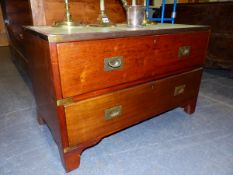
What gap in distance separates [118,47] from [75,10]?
57cm

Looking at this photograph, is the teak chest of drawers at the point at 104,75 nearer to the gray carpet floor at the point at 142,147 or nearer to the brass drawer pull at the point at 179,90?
the brass drawer pull at the point at 179,90

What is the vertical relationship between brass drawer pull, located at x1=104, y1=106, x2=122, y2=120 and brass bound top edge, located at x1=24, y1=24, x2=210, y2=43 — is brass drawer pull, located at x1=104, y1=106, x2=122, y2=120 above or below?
below

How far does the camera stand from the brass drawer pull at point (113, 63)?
782 mm

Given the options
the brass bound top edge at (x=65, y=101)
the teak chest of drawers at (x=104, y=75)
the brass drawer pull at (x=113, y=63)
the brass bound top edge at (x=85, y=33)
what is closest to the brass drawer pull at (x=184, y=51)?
the teak chest of drawers at (x=104, y=75)

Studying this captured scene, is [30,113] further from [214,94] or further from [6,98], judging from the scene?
[214,94]

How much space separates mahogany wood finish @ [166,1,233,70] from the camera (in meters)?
1.89

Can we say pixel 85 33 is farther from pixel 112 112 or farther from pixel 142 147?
pixel 142 147

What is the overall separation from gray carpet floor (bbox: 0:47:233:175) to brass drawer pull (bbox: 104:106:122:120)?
229 mm

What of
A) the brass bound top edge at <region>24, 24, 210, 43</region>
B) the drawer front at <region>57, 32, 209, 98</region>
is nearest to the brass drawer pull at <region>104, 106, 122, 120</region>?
the drawer front at <region>57, 32, 209, 98</region>

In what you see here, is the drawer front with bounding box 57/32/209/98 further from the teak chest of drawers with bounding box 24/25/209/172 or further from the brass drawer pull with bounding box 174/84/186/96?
the brass drawer pull with bounding box 174/84/186/96

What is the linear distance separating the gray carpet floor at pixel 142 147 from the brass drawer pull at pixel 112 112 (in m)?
0.23

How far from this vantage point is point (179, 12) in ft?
7.37

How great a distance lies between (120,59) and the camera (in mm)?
811

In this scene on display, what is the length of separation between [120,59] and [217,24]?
5.46 feet
